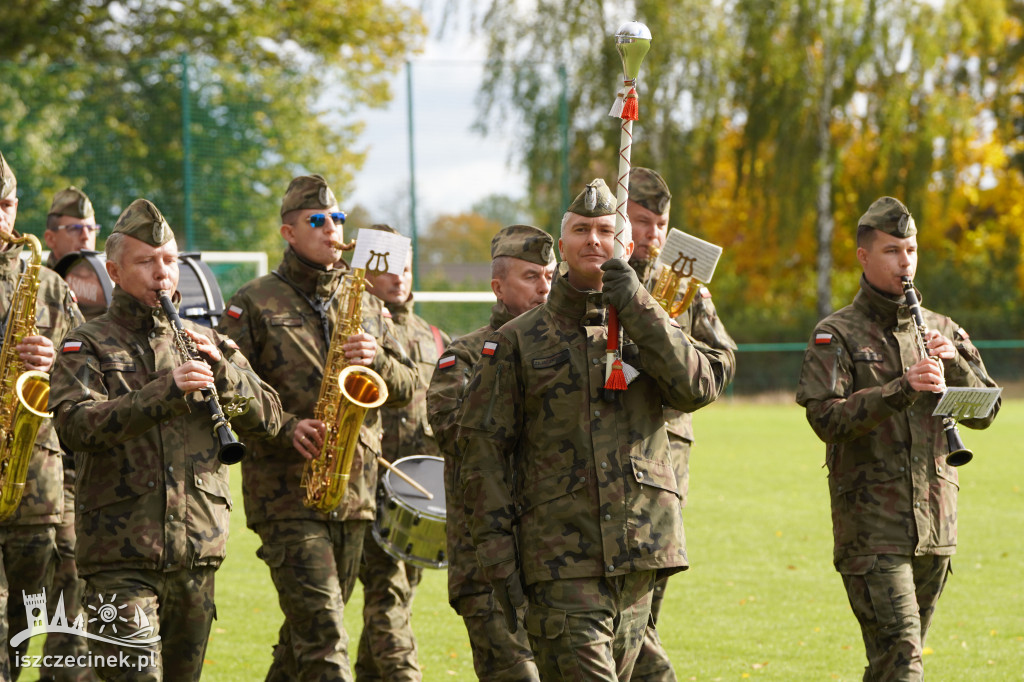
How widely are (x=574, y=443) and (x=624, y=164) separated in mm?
971

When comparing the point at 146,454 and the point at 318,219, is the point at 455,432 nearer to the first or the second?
the point at 146,454

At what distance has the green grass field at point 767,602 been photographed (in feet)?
25.6

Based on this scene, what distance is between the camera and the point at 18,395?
18.0 ft

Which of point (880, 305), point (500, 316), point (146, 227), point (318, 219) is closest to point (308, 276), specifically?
point (318, 219)

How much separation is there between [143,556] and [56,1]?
27313 millimetres

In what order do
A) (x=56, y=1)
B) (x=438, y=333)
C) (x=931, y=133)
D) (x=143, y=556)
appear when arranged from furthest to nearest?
(x=931, y=133) → (x=56, y=1) → (x=438, y=333) → (x=143, y=556)

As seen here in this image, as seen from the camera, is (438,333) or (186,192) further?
(186,192)

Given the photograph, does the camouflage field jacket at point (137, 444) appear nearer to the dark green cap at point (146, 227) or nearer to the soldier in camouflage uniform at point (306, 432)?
the dark green cap at point (146, 227)

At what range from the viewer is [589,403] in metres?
4.48

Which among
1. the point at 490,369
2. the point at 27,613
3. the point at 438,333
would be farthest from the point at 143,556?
the point at 438,333

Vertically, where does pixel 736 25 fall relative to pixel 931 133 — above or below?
above

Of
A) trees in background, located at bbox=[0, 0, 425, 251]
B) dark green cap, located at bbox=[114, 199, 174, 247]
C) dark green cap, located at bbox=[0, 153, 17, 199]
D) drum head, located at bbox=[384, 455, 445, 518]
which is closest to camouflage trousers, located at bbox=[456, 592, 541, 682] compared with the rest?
drum head, located at bbox=[384, 455, 445, 518]

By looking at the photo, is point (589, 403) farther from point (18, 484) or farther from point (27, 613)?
point (27, 613)

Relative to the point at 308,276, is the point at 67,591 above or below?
below
